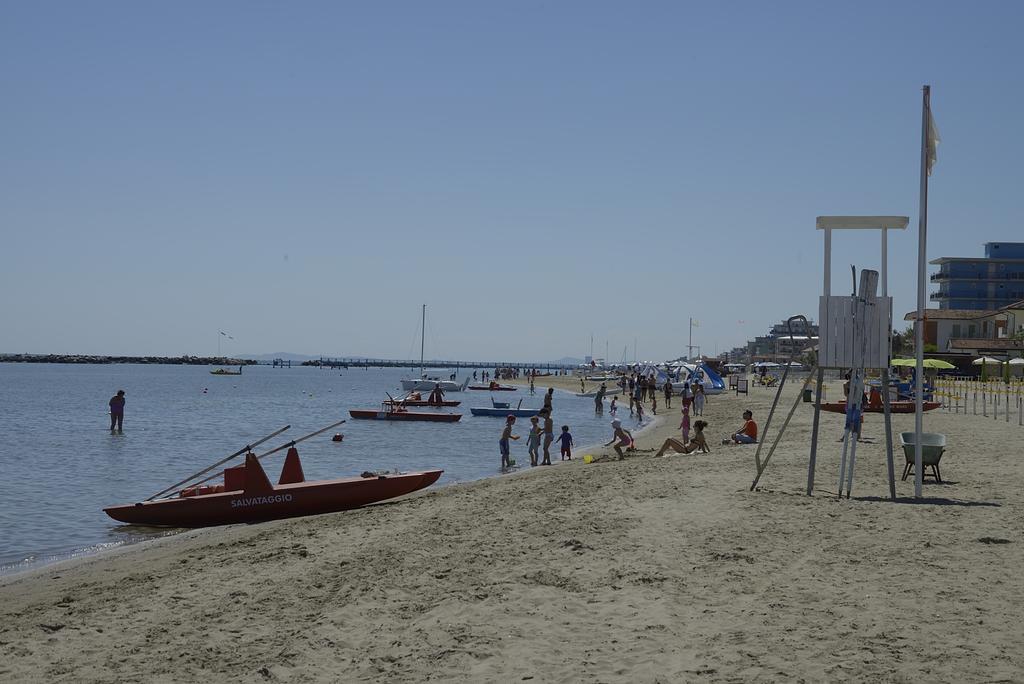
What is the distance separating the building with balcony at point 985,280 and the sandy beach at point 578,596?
89487 millimetres

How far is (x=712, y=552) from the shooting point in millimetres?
8820

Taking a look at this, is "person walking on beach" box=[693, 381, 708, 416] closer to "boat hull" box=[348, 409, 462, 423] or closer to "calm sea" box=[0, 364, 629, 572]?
"calm sea" box=[0, 364, 629, 572]

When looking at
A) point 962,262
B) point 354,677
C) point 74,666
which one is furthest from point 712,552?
point 962,262

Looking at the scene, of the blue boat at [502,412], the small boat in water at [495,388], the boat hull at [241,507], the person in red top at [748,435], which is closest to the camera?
the boat hull at [241,507]

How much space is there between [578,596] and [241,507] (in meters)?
9.31

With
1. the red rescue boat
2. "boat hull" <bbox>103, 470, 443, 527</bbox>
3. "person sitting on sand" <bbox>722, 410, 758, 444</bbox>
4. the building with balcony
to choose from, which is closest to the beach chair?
"person sitting on sand" <bbox>722, 410, 758, 444</bbox>

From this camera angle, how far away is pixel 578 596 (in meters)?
7.64

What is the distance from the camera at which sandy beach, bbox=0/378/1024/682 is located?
20.5 feet

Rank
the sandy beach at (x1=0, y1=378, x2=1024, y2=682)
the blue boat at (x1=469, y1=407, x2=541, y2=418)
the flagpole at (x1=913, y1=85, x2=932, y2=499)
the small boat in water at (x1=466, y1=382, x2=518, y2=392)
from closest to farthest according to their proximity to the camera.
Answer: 1. the sandy beach at (x1=0, y1=378, x2=1024, y2=682)
2. the flagpole at (x1=913, y1=85, x2=932, y2=499)
3. the blue boat at (x1=469, y1=407, x2=541, y2=418)
4. the small boat in water at (x1=466, y1=382, x2=518, y2=392)

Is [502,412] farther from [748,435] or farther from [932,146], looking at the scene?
[932,146]

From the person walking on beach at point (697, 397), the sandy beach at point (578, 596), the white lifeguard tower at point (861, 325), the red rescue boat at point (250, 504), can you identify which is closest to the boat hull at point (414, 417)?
the person walking on beach at point (697, 397)

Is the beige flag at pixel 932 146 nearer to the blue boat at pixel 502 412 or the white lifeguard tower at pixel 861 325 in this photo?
the white lifeguard tower at pixel 861 325

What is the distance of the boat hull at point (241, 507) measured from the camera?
15.4 meters

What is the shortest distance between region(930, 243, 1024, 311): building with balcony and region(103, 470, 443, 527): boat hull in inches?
3613
